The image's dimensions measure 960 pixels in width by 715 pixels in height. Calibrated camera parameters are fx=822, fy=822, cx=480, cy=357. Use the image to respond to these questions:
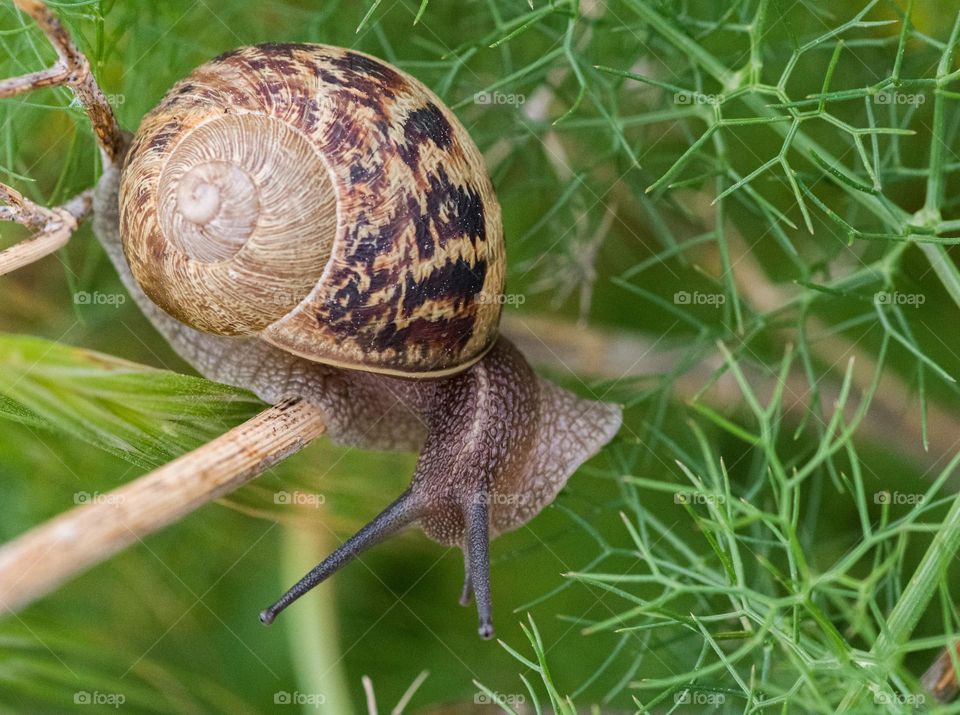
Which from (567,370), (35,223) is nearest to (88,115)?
(35,223)

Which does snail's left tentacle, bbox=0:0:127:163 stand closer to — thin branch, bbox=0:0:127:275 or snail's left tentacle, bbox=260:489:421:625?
thin branch, bbox=0:0:127:275

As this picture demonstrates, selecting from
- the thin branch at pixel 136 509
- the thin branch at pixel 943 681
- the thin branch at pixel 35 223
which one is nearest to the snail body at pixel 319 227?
the thin branch at pixel 35 223

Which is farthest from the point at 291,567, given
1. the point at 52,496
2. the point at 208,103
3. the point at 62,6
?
the point at 62,6

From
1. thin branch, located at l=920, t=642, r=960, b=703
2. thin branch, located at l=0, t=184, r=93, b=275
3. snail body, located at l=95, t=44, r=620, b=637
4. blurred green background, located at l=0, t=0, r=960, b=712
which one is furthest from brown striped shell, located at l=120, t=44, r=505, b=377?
thin branch, located at l=920, t=642, r=960, b=703

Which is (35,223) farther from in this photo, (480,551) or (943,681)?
(943,681)

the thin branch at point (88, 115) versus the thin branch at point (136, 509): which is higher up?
the thin branch at point (88, 115)

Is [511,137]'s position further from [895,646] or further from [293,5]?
[895,646]

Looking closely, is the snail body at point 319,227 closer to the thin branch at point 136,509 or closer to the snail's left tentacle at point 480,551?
the snail's left tentacle at point 480,551
